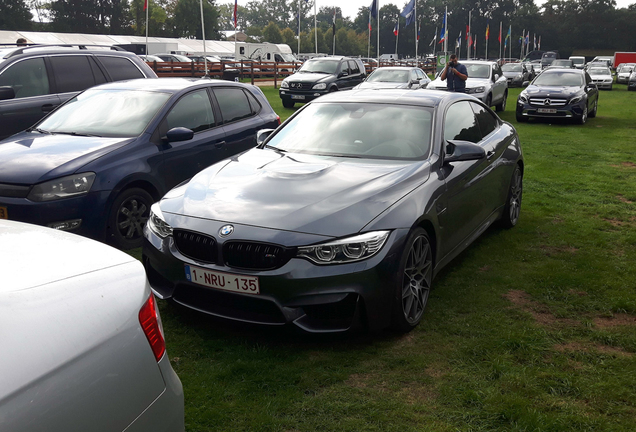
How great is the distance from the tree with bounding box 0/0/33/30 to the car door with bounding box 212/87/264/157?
240 feet

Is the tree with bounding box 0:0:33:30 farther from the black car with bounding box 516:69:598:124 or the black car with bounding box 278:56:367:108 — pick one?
the black car with bounding box 516:69:598:124

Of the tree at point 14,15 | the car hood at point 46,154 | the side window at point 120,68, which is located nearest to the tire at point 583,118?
the side window at point 120,68

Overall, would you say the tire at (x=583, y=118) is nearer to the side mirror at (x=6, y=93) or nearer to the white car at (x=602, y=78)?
the side mirror at (x=6, y=93)

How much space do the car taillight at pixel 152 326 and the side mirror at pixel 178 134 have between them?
168 inches

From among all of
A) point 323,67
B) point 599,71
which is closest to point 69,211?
point 323,67

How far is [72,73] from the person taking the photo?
28.7 feet

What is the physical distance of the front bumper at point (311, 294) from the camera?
366 centimetres

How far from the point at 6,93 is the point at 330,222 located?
19.1ft

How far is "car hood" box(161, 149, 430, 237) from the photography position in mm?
3844

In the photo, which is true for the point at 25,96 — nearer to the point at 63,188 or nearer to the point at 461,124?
the point at 63,188

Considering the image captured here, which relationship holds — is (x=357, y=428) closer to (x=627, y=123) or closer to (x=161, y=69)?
(x=627, y=123)

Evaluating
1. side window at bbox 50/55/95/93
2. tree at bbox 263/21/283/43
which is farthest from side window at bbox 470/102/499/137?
tree at bbox 263/21/283/43

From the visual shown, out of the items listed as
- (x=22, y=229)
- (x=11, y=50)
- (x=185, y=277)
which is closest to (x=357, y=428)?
(x=185, y=277)

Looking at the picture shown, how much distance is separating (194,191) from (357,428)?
2.13 metres
